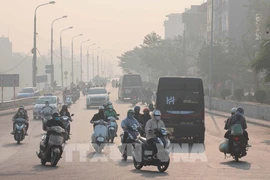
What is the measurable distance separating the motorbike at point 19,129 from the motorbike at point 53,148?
8287 millimetres

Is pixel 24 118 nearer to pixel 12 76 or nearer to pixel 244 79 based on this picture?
pixel 12 76

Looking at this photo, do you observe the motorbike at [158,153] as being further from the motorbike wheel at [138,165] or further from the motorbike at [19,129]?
the motorbike at [19,129]

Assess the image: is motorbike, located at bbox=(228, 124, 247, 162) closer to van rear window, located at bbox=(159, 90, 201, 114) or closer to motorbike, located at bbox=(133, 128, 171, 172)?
motorbike, located at bbox=(133, 128, 171, 172)

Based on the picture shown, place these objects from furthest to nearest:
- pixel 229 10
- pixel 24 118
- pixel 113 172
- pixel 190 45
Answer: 1. pixel 190 45
2. pixel 229 10
3. pixel 24 118
4. pixel 113 172

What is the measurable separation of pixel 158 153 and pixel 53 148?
3060mm

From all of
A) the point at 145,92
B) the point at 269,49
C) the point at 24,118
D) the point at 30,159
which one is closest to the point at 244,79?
the point at 145,92

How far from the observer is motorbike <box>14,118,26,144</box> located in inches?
1084

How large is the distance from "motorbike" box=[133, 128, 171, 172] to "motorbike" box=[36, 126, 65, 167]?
2.19m

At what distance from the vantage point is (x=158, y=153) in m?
17.3

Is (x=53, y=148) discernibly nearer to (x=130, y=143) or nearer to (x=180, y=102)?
(x=130, y=143)

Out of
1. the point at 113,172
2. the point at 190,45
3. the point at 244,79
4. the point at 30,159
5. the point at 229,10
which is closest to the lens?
the point at 113,172

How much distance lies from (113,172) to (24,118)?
1176 cm

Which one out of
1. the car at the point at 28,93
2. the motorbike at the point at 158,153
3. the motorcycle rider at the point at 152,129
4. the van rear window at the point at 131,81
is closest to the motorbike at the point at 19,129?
the motorcycle rider at the point at 152,129

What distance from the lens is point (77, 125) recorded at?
128ft
